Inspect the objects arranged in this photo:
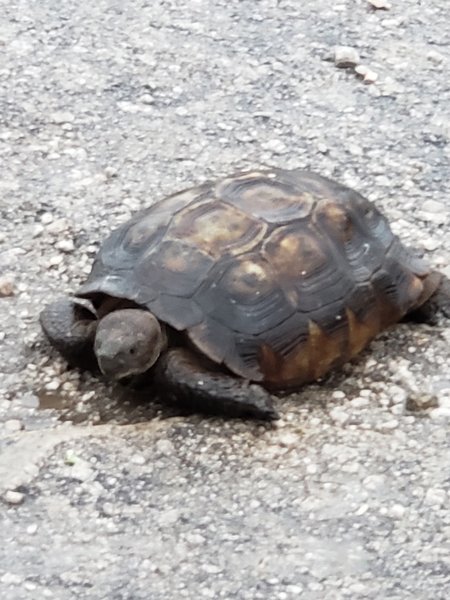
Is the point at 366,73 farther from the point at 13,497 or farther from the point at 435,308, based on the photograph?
the point at 13,497

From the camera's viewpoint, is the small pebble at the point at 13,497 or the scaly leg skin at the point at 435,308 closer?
the small pebble at the point at 13,497

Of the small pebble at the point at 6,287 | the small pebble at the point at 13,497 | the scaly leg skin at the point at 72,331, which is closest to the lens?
the small pebble at the point at 13,497

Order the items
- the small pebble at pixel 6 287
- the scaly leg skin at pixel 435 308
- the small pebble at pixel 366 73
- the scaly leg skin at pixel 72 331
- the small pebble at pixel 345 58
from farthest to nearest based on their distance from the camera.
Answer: the small pebble at pixel 345 58
the small pebble at pixel 366 73
the small pebble at pixel 6 287
the scaly leg skin at pixel 435 308
the scaly leg skin at pixel 72 331

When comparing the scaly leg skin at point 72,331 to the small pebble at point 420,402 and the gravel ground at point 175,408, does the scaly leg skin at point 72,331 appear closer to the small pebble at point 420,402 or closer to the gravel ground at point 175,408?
the gravel ground at point 175,408

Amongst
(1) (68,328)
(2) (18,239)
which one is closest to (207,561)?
(1) (68,328)

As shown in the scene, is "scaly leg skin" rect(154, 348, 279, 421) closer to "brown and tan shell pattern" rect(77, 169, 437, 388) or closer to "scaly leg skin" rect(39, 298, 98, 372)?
"brown and tan shell pattern" rect(77, 169, 437, 388)

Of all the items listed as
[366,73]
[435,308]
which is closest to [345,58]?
[366,73]

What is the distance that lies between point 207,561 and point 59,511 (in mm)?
435

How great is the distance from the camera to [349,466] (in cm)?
328

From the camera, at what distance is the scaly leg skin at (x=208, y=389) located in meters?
3.47

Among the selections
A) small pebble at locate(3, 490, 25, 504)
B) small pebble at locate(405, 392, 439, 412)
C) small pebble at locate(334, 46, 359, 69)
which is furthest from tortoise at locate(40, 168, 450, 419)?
small pebble at locate(334, 46, 359, 69)

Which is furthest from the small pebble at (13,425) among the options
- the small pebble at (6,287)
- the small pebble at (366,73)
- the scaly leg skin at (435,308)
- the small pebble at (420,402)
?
the small pebble at (366,73)

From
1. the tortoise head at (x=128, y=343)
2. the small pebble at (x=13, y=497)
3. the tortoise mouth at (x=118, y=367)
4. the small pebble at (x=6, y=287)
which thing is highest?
the tortoise head at (x=128, y=343)

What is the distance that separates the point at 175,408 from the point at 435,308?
3.17 ft
